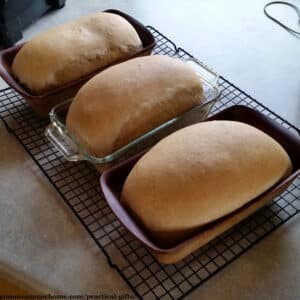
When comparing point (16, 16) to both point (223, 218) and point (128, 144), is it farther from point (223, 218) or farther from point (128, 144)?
point (223, 218)

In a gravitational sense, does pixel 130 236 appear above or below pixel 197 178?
below

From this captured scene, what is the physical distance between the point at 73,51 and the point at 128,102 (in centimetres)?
17

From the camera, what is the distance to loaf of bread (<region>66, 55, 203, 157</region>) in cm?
61

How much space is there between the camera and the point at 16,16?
0.91m

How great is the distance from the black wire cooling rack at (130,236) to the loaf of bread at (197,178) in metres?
0.07

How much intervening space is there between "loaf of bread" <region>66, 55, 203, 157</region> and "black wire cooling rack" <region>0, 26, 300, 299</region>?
2.8 inches

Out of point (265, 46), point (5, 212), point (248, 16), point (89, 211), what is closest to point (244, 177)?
point (89, 211)

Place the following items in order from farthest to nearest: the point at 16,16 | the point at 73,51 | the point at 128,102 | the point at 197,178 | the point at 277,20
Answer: the point at 277,20, the point at 16,16, the point at 73,51, the point at 128,102, the point at 197,178

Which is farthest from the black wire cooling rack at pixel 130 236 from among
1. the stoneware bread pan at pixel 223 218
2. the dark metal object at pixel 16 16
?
the dark metal object at pixel 16 16

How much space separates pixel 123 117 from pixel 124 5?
1.81 ft

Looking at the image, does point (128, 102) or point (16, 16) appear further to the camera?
point (16, 16)

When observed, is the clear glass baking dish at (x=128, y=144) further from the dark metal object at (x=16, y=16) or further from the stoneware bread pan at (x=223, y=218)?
the dark metal object at (x=16, y=16)

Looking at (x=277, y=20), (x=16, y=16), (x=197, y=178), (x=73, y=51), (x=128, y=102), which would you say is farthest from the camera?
(x=277, y=20)

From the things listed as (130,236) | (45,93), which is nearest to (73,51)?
(45,93)
